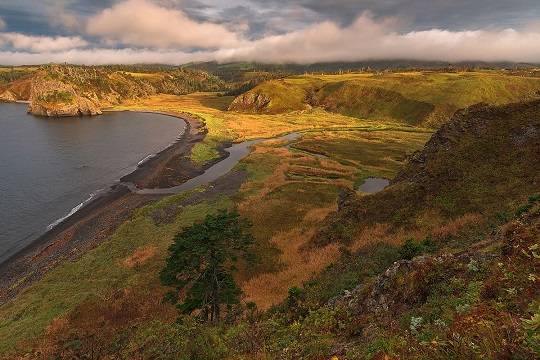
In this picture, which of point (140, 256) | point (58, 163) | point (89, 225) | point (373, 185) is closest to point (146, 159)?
point (58, 163)

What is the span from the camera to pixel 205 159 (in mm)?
107375

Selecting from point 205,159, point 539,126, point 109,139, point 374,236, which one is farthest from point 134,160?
point 539,126

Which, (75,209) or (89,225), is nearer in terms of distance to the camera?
(89,225)

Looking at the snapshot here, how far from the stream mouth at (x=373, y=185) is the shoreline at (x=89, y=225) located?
133 ft

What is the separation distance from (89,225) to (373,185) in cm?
5520

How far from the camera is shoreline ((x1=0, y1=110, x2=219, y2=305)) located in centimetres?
4839

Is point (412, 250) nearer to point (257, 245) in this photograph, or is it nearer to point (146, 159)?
point (257, 245)

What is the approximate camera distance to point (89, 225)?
2459 inches

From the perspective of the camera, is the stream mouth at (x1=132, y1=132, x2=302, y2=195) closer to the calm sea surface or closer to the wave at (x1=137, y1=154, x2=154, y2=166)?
the calm sea surface

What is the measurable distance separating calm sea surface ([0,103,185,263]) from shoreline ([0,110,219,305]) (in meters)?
2.98

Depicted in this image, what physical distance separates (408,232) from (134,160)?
92.5m

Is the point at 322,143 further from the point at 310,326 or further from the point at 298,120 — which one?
the point at 310,326

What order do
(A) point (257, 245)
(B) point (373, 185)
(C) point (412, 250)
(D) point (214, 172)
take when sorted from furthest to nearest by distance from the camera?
1. (D) point (214, 172)
2. (B) point (373, 185)
3. (A) point (257, 245)
4. (C) point (412, 250)

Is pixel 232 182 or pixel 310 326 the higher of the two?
pixel 310 326
